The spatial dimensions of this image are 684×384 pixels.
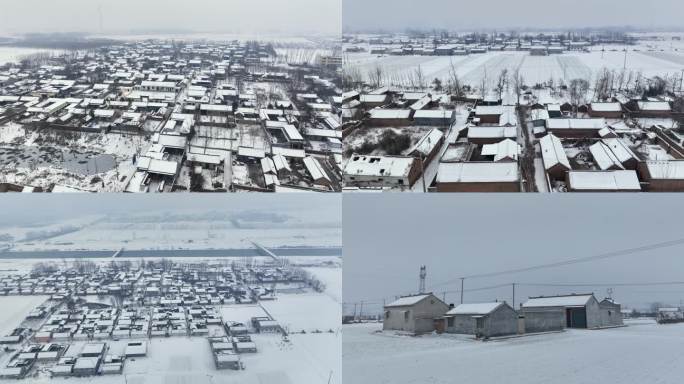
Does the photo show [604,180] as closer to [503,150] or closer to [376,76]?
[503,150]

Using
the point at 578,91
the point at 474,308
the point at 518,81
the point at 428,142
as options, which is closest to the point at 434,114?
the point at 428,142

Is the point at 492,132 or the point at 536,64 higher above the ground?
the point at 536,64

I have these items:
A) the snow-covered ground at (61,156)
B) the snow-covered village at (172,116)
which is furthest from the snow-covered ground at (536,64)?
the snow-covered ground at (61,156)

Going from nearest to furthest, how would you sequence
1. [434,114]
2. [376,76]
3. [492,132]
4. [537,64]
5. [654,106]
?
[492,132]
[434,114]
[376,76]
[654,106]
[537,64]

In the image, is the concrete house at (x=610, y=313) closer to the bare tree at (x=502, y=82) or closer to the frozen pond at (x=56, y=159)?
the bare tree at (x=502, y=82)

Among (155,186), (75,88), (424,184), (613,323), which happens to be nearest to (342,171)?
(424,184)

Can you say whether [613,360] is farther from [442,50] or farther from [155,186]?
[442,50]

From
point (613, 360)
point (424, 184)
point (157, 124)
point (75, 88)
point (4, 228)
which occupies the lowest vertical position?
point (613, 360)
